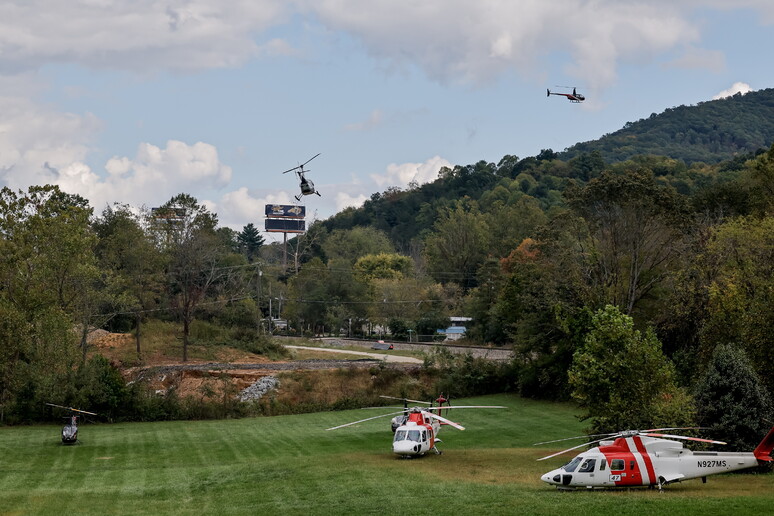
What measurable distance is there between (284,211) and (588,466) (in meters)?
157

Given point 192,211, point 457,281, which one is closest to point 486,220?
point 457,281

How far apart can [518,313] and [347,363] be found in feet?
46.1

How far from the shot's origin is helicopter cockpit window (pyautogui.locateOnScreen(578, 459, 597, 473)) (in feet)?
84.2

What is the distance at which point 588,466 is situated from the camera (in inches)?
1013

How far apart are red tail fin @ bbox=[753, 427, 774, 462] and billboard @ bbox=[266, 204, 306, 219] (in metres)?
157

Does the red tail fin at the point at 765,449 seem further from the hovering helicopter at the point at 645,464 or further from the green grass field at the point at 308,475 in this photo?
the green grass field at the point at 308,475

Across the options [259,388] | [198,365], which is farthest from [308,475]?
[198,365]

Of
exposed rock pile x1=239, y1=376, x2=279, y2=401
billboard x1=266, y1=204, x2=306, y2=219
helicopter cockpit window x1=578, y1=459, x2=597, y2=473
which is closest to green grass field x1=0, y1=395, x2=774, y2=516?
helicopter cockpit window x1=578, y1=459, x2=597, y2=473

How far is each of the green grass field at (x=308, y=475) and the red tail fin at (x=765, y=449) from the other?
1023 mm

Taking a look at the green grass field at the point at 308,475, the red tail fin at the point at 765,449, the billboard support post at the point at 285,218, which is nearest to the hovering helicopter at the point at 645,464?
the red tail fin at the point at 765,449

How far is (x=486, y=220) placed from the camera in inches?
5246

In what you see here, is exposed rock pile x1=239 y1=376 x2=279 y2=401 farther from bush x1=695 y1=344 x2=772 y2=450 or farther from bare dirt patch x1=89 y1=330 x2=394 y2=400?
bush x1=695 y1=344 x2=772 y2=450

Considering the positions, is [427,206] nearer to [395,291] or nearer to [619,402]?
[395,291]

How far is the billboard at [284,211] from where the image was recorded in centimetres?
17900
